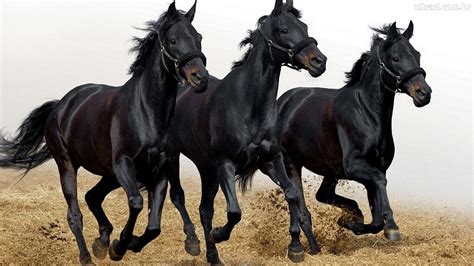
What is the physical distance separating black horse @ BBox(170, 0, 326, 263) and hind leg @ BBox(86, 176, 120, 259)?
0.81 metres

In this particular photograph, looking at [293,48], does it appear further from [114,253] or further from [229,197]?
[114,253]

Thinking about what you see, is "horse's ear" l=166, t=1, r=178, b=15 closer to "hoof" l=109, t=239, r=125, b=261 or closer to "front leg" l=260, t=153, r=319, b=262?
"front leg" l=260, t=153, r=319, b=262

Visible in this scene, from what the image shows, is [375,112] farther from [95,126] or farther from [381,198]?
[95,126]

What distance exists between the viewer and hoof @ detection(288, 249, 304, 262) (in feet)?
31.3

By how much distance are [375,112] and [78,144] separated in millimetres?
3368

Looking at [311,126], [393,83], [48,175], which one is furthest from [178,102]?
[48,175]

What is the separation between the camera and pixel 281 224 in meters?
11.4

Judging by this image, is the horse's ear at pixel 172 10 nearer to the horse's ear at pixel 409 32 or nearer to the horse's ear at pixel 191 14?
the horse's ear at pixel 191 14

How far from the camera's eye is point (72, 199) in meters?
9.80

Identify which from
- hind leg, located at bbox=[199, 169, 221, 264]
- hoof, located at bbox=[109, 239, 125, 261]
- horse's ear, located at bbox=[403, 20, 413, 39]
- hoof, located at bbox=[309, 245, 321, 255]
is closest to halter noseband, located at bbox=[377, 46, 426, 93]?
horse's ear, located at bbox=[403, 20, 413, 39]

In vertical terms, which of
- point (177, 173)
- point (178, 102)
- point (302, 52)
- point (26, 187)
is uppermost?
point (302, 52)

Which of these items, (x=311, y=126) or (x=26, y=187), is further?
(x=26, y=187)

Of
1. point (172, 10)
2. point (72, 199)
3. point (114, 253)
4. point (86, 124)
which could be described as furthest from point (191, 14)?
point (72, 199)

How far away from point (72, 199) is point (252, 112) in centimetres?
235
